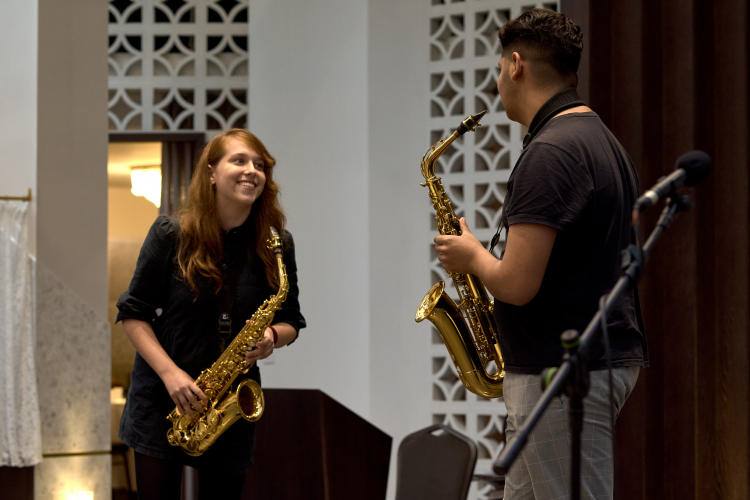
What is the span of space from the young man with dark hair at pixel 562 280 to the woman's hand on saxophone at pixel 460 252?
1.2 inches

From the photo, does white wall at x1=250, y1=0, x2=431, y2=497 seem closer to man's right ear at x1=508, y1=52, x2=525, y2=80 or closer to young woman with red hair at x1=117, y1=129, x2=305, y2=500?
young woman with red hair at x1=117, y1=129, x2=305, y2=500

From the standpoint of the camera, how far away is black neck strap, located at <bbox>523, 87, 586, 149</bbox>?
6.36ft

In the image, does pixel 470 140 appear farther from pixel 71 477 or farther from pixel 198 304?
pixel 71 477

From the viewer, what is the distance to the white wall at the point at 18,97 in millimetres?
4691

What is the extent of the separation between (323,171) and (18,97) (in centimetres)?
199

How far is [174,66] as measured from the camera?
19.2ft

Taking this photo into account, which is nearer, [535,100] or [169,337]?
[535,100]

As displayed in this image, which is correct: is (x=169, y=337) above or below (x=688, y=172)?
below

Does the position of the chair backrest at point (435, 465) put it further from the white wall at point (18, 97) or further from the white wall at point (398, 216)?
the white wall at point (18, 97)

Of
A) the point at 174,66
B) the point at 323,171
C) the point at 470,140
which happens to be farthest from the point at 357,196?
the point at 174,66

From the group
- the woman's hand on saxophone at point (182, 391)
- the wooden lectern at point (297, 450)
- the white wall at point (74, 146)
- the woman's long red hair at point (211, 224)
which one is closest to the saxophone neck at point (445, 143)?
the woman's long red hair at point (211, 224)

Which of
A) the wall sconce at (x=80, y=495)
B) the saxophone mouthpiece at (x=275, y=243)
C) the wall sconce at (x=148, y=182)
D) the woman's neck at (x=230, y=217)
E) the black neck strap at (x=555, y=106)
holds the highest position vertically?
the wall sconce at (x=148, y=182)

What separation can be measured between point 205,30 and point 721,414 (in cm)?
452

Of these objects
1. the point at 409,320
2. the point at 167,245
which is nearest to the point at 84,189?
the point at 409,320
